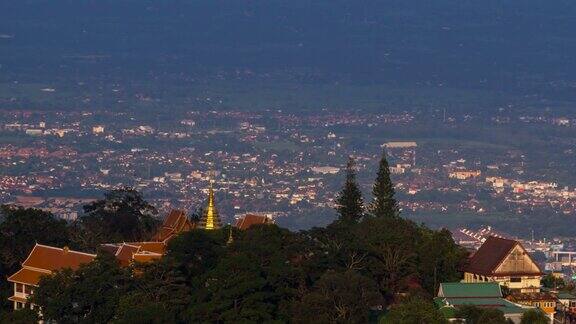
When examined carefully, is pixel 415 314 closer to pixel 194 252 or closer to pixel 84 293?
pixel 194 252

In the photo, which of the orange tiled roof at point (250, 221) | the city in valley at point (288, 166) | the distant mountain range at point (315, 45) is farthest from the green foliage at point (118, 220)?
the distant mountain range at point (315, 45)

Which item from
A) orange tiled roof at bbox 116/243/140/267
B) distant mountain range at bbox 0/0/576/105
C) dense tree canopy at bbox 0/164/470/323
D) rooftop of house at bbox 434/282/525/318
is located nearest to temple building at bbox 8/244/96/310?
orange tiled roof at bbox 116/243/140/267

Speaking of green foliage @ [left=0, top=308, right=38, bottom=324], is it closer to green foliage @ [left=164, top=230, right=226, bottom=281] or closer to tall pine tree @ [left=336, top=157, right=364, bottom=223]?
green foliage @ [left=164, top=230, right=226, bottom=281]

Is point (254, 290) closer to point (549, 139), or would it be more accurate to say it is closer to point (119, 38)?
point (549, 139)

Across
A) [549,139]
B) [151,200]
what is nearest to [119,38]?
[549,139]

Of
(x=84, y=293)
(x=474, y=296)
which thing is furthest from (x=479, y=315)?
(x=84, y=293)
